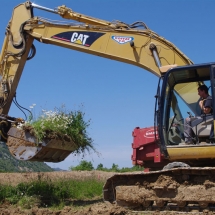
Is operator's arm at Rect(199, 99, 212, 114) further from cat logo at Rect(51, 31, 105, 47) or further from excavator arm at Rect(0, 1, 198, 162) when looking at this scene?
cat logo at Rect(51, 31, 105, 47)

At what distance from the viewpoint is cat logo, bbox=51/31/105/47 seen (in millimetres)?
10641

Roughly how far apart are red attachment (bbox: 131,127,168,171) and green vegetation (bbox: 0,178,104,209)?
2.01m

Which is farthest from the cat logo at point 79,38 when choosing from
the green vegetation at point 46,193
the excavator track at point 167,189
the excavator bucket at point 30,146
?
the excavator track at point 167,189

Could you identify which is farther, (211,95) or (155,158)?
(155,158)

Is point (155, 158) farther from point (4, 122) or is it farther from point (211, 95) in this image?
point (4, 122)

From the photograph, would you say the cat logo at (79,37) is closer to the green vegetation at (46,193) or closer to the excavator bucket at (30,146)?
the excavator bucket at (30,146)

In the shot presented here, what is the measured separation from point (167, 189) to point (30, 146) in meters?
3.62

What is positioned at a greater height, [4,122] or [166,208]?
[4,122]

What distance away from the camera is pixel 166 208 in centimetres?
769

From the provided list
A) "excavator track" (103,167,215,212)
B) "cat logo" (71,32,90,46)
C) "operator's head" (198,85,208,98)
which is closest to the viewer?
"excavator track" (103,167,215,212)

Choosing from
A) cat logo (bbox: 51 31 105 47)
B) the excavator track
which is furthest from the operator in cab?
cat logo (bbox: 51 31 105 47)

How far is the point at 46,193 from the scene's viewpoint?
37.4ft

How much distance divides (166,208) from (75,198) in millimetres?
5247

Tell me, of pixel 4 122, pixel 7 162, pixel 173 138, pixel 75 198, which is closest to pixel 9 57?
pixel 4 122
